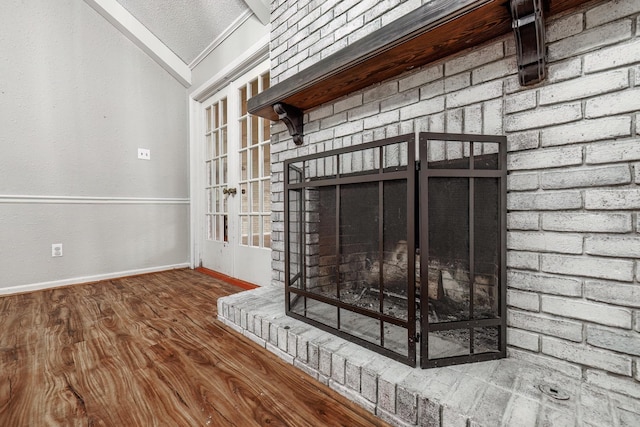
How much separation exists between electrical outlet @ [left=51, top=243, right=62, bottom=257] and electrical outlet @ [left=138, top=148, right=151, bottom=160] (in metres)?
1.08

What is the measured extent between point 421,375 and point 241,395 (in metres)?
0.65

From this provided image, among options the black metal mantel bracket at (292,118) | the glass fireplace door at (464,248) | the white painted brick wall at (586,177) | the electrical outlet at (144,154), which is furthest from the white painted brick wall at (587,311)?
the electrical outlet at (144,154)

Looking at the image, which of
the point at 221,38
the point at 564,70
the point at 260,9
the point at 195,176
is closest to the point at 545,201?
the point at 564,70

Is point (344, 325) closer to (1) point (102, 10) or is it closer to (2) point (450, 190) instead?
(2) point (450, 190)

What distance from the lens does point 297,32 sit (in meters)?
1.77

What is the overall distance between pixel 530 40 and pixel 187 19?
3005 millimetres

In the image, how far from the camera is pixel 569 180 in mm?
879

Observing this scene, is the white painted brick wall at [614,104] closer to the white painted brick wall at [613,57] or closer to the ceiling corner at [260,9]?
the white painted brick wall at [613,57]

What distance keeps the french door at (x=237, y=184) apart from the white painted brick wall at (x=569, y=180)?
1.49m

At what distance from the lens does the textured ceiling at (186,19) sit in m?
2.51

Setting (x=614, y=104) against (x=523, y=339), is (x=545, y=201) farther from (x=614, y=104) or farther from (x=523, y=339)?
(x=523, y=339)

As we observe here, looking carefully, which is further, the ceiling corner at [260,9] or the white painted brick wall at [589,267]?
the ceiling corner at [260,9]

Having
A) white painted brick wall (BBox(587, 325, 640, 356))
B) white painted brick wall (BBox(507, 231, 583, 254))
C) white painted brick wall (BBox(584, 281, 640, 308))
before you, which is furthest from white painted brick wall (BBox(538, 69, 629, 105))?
white painted brick wall (BBox(587, 325, 640, 356))

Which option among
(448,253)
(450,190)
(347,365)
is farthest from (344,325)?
(450,190)
